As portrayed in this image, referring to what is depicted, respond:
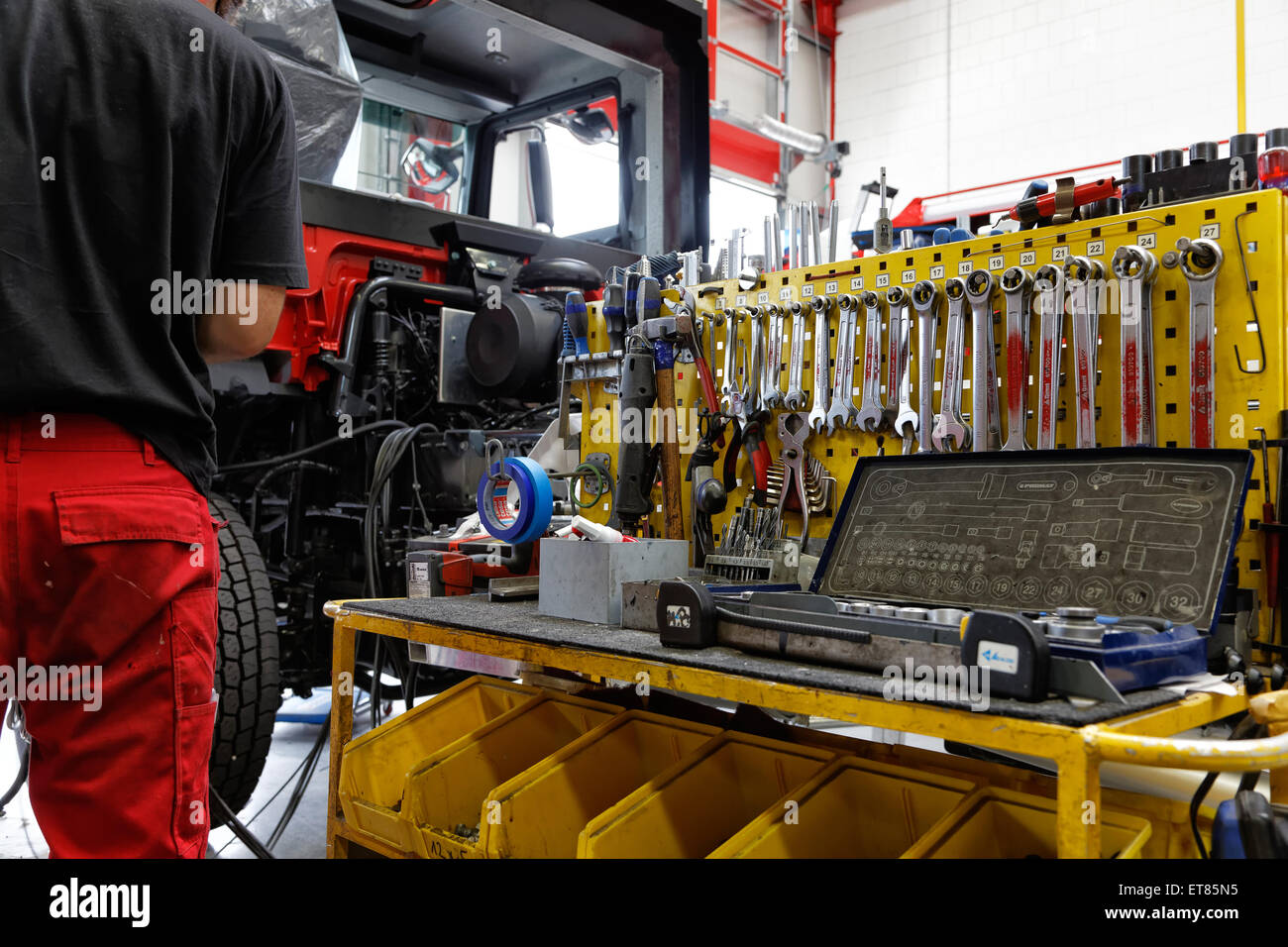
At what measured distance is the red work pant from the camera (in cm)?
121

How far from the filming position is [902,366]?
6.11 ft

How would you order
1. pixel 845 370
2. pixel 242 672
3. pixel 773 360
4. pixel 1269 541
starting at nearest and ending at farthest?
pixel 1269 541 < pixel 845 370 < pixel 773 360 < pixel 242 672

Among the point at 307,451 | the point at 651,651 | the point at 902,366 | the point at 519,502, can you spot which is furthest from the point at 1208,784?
the point at 307,451

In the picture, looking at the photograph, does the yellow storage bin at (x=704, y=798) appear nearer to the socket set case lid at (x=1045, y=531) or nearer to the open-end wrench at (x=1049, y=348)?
the socket set case lid at (x=1045, y=531)

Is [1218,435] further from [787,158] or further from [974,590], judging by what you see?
[787,158]

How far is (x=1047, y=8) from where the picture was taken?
7.66m

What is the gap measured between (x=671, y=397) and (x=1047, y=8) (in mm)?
7334

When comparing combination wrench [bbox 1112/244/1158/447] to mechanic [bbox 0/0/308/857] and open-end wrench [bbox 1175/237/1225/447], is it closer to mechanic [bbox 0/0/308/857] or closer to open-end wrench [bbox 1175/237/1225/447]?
open-end wrench [bbox 1175/237/1225/447]

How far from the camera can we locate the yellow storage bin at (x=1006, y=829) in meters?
1.21

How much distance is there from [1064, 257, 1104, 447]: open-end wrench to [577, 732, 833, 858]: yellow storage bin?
27.4 inches

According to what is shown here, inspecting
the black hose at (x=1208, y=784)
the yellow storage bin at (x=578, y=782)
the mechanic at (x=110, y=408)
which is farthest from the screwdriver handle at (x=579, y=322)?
the black hose at (x=1208, y=784)

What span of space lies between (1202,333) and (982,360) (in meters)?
0.35

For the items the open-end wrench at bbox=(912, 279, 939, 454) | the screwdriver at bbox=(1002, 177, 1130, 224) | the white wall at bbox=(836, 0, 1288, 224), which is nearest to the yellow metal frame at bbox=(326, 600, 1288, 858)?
the open-end wrench at bbox=(912, 279, 939, 454)

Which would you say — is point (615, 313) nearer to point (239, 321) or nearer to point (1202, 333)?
point (239, 321)
